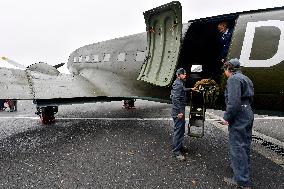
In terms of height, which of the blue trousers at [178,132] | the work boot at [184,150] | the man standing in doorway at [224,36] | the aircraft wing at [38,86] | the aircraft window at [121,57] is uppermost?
the man standing in doorway at [224,36]

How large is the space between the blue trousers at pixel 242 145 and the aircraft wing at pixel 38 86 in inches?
252

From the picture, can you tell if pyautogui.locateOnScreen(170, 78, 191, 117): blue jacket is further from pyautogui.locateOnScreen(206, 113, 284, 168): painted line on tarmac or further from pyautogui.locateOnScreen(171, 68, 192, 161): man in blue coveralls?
pyautogui.locateOnScreen(206, 113, 284, 168): painted line on tarmac

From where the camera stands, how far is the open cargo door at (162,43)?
28.4 ft

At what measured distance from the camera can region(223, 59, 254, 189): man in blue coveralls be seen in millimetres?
5605

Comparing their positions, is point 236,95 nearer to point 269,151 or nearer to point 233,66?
point 233,66

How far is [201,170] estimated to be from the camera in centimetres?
675

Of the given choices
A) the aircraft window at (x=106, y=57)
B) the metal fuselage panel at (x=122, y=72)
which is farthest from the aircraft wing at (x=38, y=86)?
the aircraft window at (x=106, y=57)

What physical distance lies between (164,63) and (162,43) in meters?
0.71

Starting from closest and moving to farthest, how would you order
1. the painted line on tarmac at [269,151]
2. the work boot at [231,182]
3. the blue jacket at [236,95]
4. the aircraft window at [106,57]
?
1. the blue jacket at [236,95]
2. the work boot at [231,182]
3. the painted line on tarmac at [269,151]
4. the aircraft window at [106,57]

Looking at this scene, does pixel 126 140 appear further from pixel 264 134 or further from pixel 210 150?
pixel 264 134

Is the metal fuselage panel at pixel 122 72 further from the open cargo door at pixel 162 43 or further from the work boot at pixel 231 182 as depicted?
the work boot at pixel 231 182

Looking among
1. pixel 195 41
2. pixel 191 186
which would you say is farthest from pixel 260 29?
pixel 191 186

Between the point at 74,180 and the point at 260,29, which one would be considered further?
the point at 260,29

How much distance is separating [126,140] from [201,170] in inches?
139
